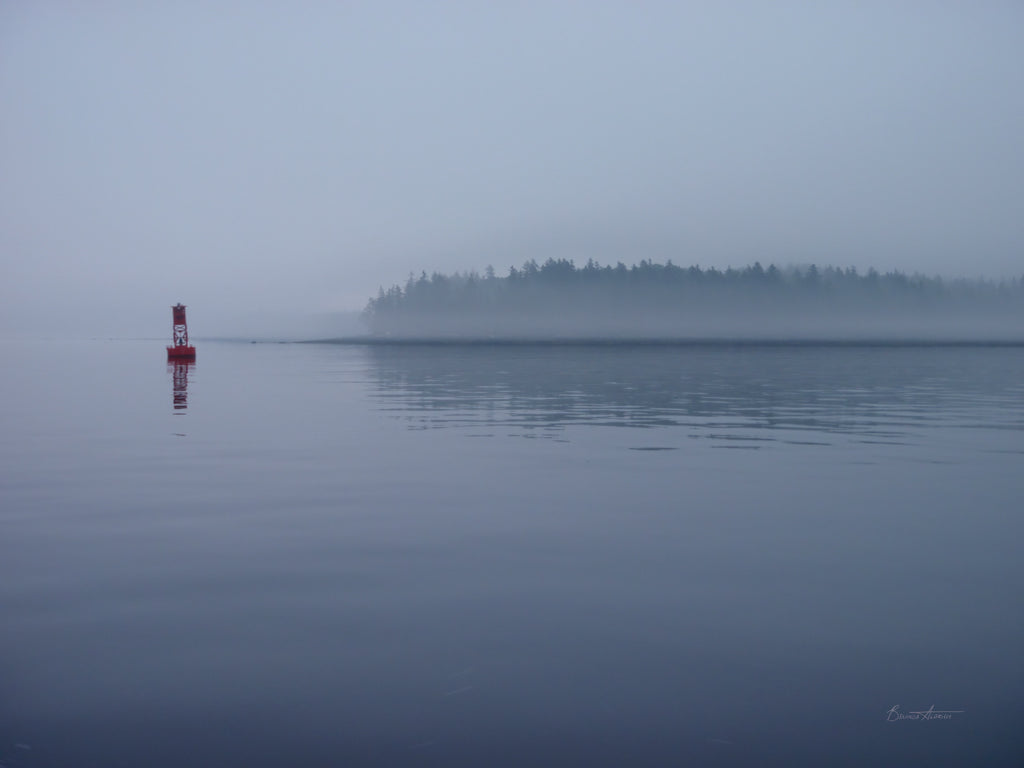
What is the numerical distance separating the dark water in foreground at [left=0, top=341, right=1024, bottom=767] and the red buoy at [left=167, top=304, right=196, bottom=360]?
6562cm

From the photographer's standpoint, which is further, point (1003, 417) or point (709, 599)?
point (1003, 417)

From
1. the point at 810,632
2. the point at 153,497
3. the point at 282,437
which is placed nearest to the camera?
the point at 810,632

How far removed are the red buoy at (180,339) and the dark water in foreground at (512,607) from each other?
65622 millimetres

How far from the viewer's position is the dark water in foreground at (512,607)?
5.85 metres

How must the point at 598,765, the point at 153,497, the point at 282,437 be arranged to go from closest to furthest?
the point at 598,765
the point at 153,497
the point at 282,437

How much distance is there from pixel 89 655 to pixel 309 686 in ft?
7.27

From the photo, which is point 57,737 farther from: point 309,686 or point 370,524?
point 370,524

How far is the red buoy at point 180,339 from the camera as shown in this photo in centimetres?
8144

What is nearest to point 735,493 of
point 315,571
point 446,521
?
point 446,521

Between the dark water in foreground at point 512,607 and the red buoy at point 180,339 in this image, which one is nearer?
the dark water in foreground at point 512,607

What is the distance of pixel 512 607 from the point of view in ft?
27.8

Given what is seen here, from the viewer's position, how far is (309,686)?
653 centimetres

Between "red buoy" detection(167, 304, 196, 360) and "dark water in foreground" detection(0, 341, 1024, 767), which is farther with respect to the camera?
"red buoy" detection(167, 304, 196, 360)

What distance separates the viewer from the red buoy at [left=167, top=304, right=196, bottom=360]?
81.4m
